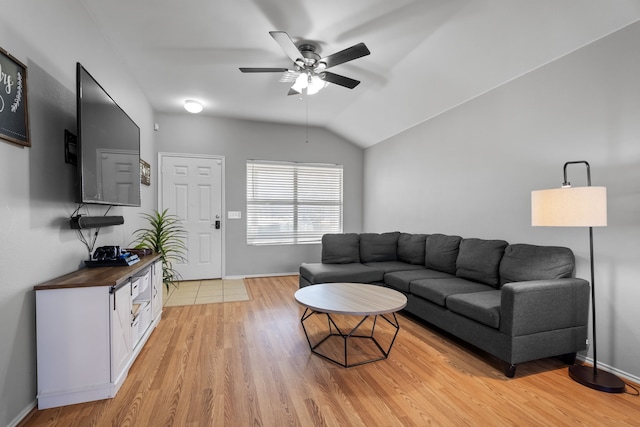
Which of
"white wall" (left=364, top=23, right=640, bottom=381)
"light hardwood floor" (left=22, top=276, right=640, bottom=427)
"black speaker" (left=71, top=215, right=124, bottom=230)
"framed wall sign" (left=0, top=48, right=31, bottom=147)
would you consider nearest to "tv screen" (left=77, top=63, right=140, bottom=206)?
"black speaker" (left=71, top=215, right=124, bottom=230)

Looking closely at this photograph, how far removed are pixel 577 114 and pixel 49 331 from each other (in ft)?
13.0

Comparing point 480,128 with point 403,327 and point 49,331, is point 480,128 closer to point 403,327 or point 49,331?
point 403,327

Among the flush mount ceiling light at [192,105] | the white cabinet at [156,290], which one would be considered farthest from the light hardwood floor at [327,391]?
the flush mount ceiling light at [192,105]

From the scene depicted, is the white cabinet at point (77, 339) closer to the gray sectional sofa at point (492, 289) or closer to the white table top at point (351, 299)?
the white table top at point (351, 299)

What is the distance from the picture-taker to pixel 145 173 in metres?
4.16

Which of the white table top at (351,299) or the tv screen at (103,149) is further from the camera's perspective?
the white table top at (351,299)

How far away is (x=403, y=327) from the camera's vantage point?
3.12m

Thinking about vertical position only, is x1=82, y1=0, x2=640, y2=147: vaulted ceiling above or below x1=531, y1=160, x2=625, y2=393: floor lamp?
above

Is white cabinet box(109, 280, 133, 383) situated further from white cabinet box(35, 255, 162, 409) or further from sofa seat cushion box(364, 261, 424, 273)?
sofa seat cushion box(364, 261, 424, 273)

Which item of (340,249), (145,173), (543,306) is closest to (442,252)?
(340,249)

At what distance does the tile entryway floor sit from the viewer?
4004mm

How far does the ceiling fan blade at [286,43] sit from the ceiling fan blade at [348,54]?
0.25 metres

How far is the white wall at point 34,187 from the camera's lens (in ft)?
5.11

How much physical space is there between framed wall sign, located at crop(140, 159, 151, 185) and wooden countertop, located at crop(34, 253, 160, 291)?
78.4 inches
